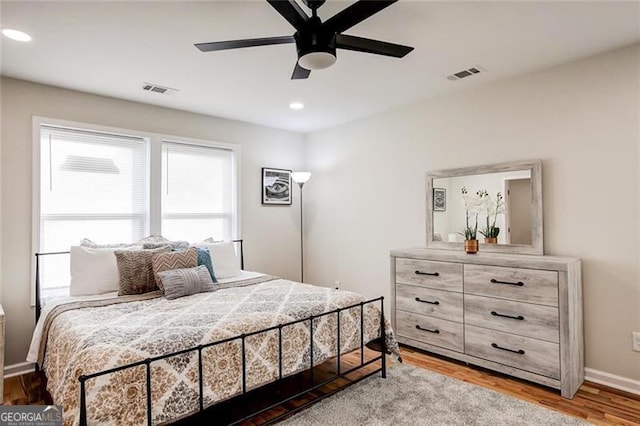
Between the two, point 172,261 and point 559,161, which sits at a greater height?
point 559,161

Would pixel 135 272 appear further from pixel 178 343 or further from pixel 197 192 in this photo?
pixel 197 192

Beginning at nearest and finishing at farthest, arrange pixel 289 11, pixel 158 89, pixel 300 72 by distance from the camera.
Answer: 1. pixel 289 11
2. pixel 300 72
3. pixel 158 89

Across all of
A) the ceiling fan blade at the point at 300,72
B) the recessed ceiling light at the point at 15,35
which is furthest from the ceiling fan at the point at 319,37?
the recessed ceiling light at the point at 15,35

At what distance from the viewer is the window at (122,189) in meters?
3.29

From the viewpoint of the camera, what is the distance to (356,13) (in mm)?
1699

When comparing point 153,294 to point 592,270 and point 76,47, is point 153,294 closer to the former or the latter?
point 76,47

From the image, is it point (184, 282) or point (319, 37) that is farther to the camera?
point (184, 282)

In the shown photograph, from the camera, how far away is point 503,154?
3.25 m

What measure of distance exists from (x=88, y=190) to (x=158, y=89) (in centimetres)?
118

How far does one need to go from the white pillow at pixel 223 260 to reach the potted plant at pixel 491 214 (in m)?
2.39

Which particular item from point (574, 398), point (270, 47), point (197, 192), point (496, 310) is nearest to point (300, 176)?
point (197, 192)

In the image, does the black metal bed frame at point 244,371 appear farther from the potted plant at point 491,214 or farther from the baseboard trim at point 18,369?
the potted plant at point 491,214

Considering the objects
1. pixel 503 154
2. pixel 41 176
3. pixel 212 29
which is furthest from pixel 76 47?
pixel 503 154

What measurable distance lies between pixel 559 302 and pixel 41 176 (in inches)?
169
